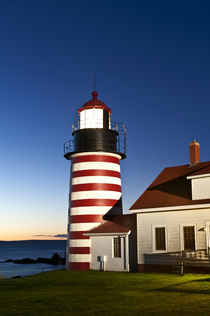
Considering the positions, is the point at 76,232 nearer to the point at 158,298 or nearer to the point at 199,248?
the point at 199,248

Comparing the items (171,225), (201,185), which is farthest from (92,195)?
(201,185)

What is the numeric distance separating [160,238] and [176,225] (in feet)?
4.19

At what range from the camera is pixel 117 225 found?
2455 cm

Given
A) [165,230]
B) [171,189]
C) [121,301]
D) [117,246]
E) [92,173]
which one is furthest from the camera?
[92,173]

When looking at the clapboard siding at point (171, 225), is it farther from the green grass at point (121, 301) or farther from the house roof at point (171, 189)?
the green grass at point (121, 301)

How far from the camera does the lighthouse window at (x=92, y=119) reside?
26.7 metres

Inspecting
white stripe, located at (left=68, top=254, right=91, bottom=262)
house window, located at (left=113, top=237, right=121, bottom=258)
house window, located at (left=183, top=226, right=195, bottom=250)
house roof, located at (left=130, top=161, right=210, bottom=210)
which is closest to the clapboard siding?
house window, located at (left=183, top=226, right=195, bottom=250)

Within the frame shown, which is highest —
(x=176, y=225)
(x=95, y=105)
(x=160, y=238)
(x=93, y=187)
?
(x=95, y=105)

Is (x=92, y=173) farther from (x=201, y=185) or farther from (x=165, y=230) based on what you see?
(x=201, y=185)

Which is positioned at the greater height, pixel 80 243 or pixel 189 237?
pixel 189 237

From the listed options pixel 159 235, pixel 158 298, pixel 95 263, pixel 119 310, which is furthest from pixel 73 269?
pixel 119 310

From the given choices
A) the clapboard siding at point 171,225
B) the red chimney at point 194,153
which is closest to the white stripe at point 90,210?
the clapboard siding at point 171,225

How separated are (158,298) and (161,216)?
10.2 meters

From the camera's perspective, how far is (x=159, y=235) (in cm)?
2145
